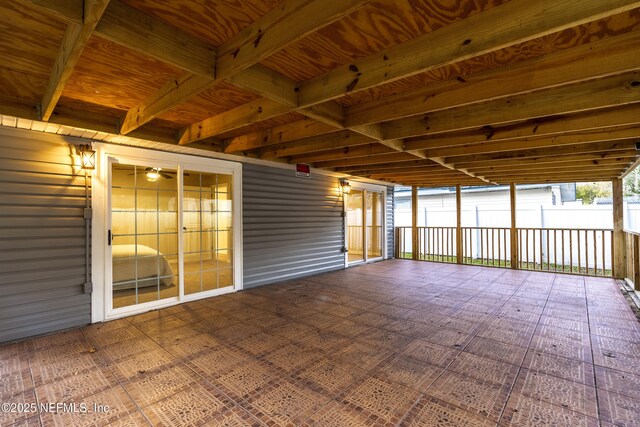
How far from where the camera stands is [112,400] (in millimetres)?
2070

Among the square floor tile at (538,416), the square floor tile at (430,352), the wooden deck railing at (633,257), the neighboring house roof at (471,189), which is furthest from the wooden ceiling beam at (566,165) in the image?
the neighboring house roof at (471,189)

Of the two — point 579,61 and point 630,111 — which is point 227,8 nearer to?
point 579,61

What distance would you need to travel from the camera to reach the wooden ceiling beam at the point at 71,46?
1.41 metres

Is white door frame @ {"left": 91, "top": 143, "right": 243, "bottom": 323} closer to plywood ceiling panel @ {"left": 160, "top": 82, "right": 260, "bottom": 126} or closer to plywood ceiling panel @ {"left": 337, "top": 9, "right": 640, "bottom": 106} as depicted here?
plywood ceiling panel @ {"left": 160, "top": 82, "right": 260, "bottom": 126}

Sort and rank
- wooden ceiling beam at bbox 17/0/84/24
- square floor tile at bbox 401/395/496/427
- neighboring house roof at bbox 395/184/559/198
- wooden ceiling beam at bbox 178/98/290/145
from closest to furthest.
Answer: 1. wooden ceiling beam at bbox 17/0/84/24
2. square floor tile at bbox 401/395/496/427
3. wooden ceiling beam at bbox 178/98/290/145
4. neighboring house roof at bbox 395/184/559/198

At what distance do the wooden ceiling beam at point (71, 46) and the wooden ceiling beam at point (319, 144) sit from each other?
275cm

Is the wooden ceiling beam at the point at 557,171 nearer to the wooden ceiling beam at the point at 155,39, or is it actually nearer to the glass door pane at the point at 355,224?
the glass door pane at the point at 355,224

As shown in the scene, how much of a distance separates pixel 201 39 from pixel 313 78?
90 centimetres

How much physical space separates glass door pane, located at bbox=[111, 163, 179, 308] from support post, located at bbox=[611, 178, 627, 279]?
8.41 m

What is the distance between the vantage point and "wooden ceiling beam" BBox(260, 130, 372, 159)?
12.8 feet

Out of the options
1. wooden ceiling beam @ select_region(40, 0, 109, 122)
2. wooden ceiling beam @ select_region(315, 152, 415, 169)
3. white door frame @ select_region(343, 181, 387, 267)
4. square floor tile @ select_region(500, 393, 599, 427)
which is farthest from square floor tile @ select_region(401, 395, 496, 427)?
white door frame @ select_region(343, 181, 387, 267)

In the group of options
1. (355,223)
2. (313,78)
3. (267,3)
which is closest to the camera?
(267,3)

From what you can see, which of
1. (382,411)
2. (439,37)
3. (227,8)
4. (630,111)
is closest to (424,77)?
(439,37)

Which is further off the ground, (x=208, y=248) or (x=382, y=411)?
(x=208, y=248)
